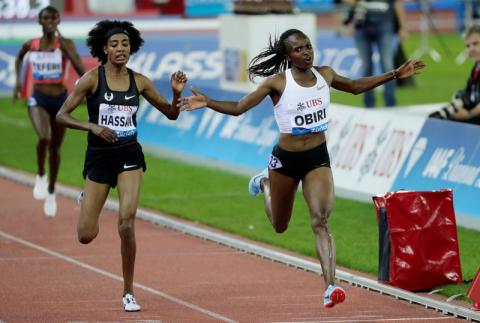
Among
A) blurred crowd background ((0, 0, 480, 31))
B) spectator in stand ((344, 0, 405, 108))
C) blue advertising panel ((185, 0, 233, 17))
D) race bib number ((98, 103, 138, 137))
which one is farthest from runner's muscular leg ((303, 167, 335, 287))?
blue advertising panel ((185, 0, 233, 17))

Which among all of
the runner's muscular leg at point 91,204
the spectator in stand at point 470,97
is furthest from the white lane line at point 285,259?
the spectator in stand at point 470,97

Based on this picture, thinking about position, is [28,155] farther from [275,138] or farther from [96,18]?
[96,18]

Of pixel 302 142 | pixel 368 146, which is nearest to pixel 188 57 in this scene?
pixel 368 146

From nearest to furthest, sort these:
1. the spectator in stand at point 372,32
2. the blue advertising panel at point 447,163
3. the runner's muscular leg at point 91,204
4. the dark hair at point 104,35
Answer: the runner's muscular leg at point 91,204 < the dark hair at point 104,35 < the blue advertising panel at point 447,163 < the spectator in stand at point 372,32

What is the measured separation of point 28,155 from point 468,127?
9263 mm

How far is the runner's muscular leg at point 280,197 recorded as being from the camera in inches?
462

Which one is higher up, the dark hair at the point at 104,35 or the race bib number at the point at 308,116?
the dark hair at the point at 104,35

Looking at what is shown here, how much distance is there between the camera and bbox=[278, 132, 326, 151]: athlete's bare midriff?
37.6 feet

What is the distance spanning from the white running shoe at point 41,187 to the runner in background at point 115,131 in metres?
5.84

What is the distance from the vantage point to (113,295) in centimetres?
1209

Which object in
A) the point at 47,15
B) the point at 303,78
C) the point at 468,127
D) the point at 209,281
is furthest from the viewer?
the point at 47,15

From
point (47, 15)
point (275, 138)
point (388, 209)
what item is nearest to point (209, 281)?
point (388, 209)

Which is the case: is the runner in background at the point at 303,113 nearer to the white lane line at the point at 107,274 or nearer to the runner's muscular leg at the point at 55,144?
the white lane line at the point at 107,274

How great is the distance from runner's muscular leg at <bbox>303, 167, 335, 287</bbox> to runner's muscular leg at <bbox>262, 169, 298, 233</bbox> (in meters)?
0.28
